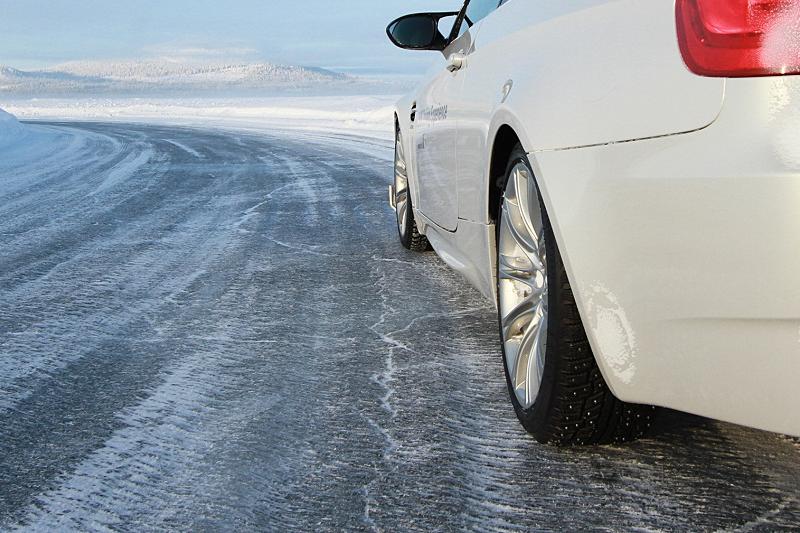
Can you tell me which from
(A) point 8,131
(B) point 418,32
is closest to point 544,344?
(B) point 418,32

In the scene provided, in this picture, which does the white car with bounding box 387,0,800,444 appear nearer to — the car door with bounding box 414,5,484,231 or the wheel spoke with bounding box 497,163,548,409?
the wheel spoke with bounding box 497,163,548,409

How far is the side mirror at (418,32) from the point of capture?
14.2ft

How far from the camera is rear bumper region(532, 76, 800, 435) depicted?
164cm

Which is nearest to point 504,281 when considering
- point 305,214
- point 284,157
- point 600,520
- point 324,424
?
point 324,424

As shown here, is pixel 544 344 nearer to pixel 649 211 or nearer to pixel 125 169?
pixel 649 211

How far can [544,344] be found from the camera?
246cm

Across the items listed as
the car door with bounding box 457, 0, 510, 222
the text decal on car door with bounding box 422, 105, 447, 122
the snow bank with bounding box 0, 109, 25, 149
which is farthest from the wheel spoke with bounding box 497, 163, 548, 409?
the snow bank with bounding box 0, 109, 25, 149

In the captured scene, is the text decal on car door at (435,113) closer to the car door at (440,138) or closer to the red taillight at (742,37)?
the car door at (440,138)

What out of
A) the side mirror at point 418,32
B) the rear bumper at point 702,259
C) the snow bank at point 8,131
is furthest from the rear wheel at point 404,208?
the snow bank at point 8,131

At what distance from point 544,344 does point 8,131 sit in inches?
840

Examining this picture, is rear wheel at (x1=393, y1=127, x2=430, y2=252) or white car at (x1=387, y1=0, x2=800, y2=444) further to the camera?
rear wheel at (x1=393, y1=127, x2=430, y2=252)

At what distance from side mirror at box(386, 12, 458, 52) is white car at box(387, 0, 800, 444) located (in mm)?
1507

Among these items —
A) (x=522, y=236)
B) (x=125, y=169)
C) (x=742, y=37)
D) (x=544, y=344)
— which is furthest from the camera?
(x=125, y=169)

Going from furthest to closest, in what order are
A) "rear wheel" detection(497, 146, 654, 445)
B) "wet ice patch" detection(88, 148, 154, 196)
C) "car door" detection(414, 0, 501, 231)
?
"wet ice patch" detection(88, 148, 154, 196)
"car door" detection(414, 0, 501, 231)
"rear wheel" detection(497, 146, 654, 445)
